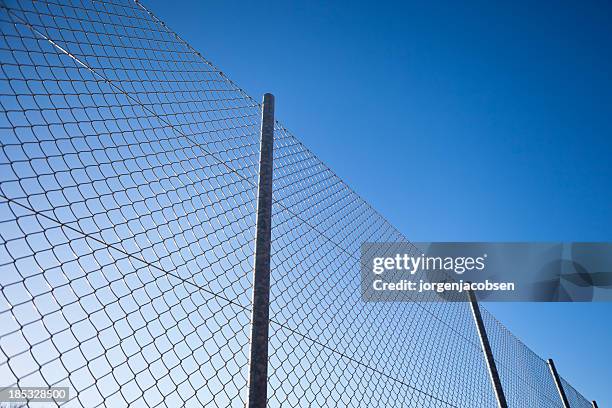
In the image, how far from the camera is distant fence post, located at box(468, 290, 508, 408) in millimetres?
3641

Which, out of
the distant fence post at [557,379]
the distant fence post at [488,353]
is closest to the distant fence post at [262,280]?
the distant fence post at [488,353]

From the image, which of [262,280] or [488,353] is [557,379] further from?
[262,280]

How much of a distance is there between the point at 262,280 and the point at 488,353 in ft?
11.2

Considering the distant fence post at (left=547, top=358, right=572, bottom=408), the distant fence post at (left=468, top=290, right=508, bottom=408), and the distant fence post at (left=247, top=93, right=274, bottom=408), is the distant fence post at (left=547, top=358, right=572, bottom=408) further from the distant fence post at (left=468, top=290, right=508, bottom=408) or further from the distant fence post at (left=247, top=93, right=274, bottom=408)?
the distant fence post at (left=247, top=93, right=274, bottom=408)

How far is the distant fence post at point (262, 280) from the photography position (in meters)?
1.42

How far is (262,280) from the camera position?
1633 millimetres

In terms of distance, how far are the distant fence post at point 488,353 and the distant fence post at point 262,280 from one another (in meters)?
3.29

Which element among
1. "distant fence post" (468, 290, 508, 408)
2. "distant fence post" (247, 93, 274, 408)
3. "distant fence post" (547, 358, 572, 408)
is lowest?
"distant fence post" (247, 93, 274, 408)

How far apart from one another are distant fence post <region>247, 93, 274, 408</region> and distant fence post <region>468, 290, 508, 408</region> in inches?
129

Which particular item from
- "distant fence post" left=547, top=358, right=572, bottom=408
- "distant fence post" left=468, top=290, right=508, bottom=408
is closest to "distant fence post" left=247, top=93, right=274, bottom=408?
"distant fence post" left=468, top=290, right=508, bottom=408

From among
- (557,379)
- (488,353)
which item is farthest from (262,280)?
(557,379)

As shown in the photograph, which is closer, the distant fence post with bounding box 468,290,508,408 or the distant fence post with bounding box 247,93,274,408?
the distant fence post with bounding box 247,93,274,408

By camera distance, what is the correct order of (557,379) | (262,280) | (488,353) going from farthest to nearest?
1. (557,379)
2. (488,353)
3. (262,280)

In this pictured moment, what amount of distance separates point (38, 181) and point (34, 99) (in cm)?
39
